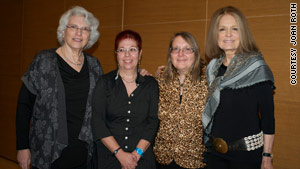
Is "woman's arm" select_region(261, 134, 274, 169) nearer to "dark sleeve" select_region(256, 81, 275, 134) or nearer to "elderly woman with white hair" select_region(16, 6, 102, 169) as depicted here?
"dark sleeve" select_region(256, 81, 275, 134)

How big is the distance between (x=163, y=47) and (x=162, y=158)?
165cm

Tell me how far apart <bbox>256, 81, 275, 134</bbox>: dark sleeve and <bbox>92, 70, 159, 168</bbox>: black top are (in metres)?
0.83

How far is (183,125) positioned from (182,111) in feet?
0.38

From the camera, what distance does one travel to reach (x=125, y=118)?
1936mm

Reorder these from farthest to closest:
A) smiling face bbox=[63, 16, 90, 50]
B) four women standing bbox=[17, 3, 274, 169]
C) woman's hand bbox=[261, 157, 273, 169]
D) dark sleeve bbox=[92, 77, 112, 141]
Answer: smiling face bbox=[63, 16, 90, 50]
dark sleeve bbox=[92, 77, 112, 141]
four women standing bbox=[17, 3, 274, 169]
woman's hand bbox=[261, 157, 273, 169]

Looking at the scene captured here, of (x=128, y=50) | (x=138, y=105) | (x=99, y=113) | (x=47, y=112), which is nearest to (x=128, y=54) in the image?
(x=128, y=50)

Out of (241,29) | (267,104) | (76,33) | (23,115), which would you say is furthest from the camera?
(76,33)

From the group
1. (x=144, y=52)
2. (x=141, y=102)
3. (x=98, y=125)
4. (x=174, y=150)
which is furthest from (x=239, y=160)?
(x=144, y=52)

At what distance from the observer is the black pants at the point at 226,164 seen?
1.72m

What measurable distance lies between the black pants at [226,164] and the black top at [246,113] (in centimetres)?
4

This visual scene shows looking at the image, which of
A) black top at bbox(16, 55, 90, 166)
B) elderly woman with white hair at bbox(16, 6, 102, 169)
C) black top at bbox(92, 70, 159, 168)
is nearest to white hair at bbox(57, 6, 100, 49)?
elderly woman with white hair at bbox(16, 6, 102, 169)

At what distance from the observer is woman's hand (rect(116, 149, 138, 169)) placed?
Answer: 187 cm

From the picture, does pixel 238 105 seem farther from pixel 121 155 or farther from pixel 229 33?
pixel 121 155

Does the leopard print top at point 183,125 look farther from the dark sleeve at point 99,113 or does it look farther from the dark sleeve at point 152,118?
the dark sleeve at point 99,113
